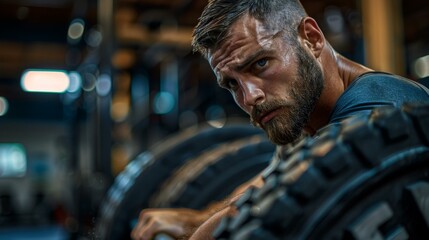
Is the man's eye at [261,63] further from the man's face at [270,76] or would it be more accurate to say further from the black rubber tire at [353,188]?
the black rubber tire at [353,188]

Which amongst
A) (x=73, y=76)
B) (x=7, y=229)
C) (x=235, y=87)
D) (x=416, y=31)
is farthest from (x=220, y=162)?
(x=7, y=229)

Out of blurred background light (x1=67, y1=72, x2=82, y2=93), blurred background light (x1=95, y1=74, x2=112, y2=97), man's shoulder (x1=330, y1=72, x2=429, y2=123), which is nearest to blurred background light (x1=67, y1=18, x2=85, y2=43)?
blurred background light (x1=67, y1=72, x2=82, y2=93)

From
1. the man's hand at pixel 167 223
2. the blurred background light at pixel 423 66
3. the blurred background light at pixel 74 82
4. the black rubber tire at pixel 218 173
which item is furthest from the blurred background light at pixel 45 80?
the man's hand at pixel 167 223

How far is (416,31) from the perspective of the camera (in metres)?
6.16

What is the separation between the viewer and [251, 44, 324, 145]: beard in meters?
1.05

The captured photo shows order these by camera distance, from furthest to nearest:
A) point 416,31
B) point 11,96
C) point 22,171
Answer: point 22,171 < point 11,96 < point 416,31

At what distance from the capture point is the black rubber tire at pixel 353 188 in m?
0.60

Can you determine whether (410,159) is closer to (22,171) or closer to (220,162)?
(220,162)

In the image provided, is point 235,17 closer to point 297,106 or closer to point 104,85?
point 297,106

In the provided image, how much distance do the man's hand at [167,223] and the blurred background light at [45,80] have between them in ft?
23.3

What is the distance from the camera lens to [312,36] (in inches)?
44.3

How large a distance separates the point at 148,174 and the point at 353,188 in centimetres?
147

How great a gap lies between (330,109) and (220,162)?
76 centimetres

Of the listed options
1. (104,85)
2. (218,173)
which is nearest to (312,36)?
(218,173)
